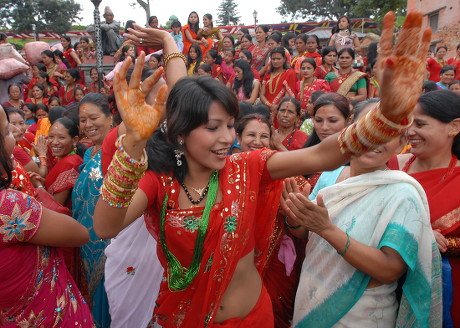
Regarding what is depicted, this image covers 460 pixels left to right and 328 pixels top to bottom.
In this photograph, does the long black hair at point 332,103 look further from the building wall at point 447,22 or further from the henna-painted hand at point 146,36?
the building wall at point 447,22

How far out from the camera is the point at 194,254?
1706 millimetres

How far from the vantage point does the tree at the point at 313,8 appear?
1670 inches

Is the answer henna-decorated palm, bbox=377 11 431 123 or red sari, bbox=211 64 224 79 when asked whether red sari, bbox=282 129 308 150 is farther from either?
red sari, bbox=211 64 224 79

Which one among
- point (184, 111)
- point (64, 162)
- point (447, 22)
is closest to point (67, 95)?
point (64, 162)

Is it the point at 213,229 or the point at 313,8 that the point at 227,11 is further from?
the point at 213,229

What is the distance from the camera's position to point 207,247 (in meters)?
1.71

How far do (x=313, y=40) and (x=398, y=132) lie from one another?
755 centimetres

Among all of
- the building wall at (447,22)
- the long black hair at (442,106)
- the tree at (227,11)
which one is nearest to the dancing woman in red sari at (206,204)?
the long black hair at (442,106)

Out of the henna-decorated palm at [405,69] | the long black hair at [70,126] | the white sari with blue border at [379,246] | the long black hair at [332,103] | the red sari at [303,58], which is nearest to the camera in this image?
the henna-decorated palm at [405,69]

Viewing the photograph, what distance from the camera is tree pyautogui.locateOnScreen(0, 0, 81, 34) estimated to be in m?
32.5

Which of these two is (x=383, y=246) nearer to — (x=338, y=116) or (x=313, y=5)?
(x=338, y=116)

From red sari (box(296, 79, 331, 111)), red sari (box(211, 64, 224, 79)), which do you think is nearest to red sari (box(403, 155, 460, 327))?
red sari (box(296, 79, 331, 111))

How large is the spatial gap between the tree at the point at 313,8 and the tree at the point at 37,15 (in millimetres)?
26407

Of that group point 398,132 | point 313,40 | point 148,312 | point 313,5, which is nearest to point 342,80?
point 313,40
